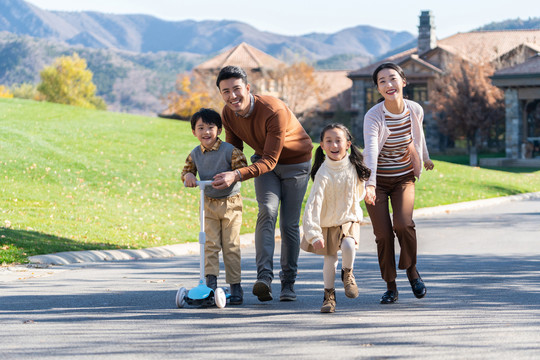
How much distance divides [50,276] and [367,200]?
4.37 meters

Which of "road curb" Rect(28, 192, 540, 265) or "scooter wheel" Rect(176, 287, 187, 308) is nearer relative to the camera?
A: "scooter wheel" Rect(176, 287, 187, 308)

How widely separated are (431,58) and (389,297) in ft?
190

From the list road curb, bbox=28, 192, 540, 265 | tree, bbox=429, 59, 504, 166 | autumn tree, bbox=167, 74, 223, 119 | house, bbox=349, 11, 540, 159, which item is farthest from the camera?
autumn tree, bbox=167, 74, 223, 119

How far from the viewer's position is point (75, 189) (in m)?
19.5

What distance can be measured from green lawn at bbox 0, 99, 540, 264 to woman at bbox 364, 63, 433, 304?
5.41m

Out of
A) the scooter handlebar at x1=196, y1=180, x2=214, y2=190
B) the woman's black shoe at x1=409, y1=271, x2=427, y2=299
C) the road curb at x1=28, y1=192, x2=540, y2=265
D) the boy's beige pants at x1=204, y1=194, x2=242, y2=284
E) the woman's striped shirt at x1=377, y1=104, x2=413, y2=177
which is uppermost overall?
the woman's striped shirt at x1=377, y1=104, x2=413, y2=177

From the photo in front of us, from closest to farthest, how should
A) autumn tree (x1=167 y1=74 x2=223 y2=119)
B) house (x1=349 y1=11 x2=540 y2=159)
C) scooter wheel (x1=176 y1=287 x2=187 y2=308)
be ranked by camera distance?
scooter wheel (x1=176 y1=287 x2=187 y2=308) → house (x1=349 y1=11 x2=540 y2=159) → autumn tree (x1=167 y1=74 x2=223 y2=119)

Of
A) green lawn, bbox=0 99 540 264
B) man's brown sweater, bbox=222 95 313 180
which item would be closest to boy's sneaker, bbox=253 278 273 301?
man's brown sweater, bbox=222 95 313 180

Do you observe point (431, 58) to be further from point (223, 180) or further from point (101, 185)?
point (223, 180)

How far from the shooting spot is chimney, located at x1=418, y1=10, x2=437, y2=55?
6719cm

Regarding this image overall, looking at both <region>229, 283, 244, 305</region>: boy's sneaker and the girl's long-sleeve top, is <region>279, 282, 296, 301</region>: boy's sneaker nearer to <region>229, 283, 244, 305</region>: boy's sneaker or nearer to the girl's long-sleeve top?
<region>229, 283, 244, 305</region>: boy's sneaker

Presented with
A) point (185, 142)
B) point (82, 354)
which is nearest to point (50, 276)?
point (82, 354)

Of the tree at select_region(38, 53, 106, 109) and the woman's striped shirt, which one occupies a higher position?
the tree at select_region(38, 53, 106, 109)

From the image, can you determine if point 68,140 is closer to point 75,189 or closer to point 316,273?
point 75,189
